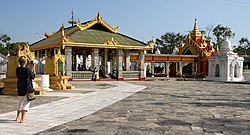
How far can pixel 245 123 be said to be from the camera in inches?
271

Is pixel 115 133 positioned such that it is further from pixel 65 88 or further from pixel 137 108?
pixel 65 88

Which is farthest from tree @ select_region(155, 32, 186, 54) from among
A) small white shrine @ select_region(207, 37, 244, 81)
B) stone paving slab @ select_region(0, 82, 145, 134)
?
stone paving slab @ select_region(0, 82, 145, 134)

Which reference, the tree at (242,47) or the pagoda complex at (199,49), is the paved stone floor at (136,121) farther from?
the tree at (242,47)

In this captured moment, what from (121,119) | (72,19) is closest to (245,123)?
(121,119)

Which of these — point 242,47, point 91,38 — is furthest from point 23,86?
point 242,47

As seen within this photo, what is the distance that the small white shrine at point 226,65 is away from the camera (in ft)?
101

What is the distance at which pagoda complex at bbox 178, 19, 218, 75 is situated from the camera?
123 ft

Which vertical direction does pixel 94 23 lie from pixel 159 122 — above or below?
above

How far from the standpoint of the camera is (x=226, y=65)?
3066 cm

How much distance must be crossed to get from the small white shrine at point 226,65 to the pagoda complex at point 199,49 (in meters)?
4.65

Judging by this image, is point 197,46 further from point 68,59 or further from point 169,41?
point 169,41

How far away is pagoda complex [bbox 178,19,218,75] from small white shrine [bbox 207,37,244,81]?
4653 millimetres

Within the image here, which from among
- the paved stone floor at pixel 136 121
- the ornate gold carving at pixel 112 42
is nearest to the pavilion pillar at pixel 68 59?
the ornate gold carving at pixel 112 42

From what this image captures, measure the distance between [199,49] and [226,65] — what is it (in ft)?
26.4
